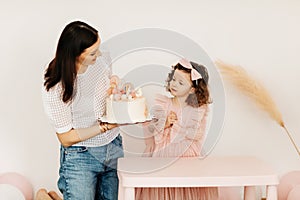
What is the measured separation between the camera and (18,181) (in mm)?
2264

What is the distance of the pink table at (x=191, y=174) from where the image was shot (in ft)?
5.61

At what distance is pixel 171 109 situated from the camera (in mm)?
1944

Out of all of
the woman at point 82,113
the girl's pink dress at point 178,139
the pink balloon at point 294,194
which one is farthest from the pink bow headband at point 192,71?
the pink balloon at point 294,194

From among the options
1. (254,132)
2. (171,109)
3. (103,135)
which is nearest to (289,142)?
(254,132)

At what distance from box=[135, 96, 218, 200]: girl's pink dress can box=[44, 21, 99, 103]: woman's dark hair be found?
0.33 m

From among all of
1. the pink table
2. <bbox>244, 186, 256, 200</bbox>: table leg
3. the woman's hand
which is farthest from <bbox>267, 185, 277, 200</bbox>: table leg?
the woman's hand

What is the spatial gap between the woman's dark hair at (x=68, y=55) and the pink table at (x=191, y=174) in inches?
11.7

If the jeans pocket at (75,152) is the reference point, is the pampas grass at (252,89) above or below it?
above

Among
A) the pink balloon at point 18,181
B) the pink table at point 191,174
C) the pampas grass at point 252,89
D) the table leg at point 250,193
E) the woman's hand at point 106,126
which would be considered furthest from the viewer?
the pink balloon at point 18,181

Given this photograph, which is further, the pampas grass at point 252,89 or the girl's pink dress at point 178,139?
the pampas grass at point 252,89

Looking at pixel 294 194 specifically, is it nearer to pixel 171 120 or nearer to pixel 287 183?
pixel 287 183

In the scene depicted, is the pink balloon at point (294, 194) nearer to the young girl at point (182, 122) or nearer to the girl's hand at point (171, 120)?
the young girl at point (182, 122)

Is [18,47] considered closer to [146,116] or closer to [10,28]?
[10,28]

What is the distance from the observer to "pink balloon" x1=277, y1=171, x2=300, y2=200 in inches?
89.7
